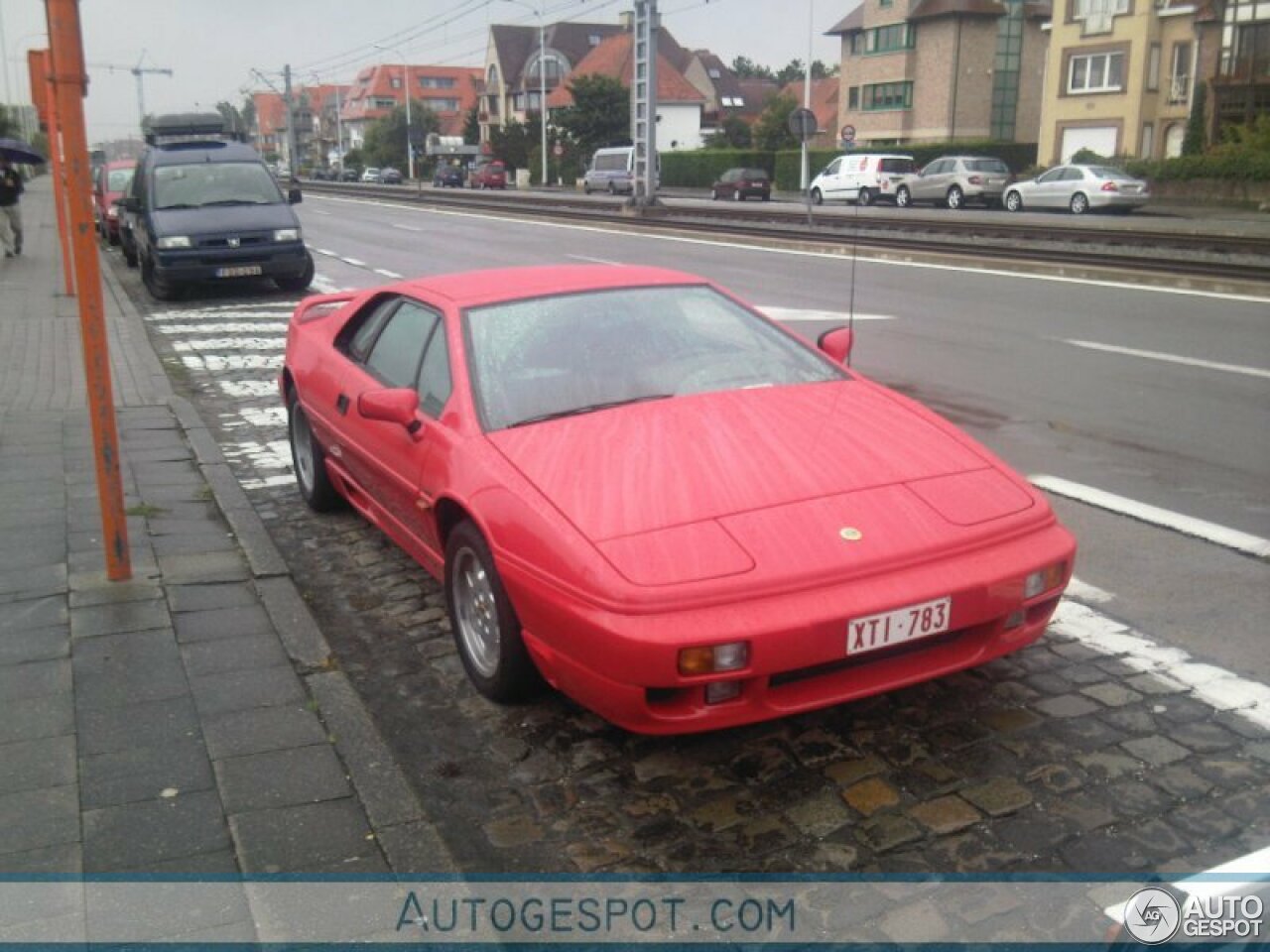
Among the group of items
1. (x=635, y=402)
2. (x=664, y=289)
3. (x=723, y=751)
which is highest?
(x=664, y=289)

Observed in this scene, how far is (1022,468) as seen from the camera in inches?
277

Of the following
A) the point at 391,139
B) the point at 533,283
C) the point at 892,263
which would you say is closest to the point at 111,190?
the point at 892,263

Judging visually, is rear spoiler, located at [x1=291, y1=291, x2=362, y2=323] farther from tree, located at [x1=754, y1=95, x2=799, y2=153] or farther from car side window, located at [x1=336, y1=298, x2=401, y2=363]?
tree, located at [x1=754, y1=95, x2=799, y2=153]

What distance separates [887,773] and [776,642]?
66 centimetres

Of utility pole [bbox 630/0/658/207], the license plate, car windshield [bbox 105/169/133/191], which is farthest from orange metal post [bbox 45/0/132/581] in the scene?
utility pole [bbox 630/0/658/207]

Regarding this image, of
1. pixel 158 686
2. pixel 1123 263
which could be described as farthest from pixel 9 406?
pixel 1123 263

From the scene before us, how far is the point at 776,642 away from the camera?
3270mm

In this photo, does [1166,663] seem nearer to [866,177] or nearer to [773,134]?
[866,177]

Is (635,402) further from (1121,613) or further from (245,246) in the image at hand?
(245,246)

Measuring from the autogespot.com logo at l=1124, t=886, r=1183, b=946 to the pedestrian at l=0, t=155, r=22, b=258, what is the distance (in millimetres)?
20187

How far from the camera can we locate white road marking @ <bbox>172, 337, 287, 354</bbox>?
485 inches

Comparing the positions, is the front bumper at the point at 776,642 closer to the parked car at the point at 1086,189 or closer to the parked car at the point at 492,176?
the parked car at the point at 1086,189

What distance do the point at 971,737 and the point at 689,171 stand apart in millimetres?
67727

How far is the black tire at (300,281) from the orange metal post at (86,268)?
11.8m
